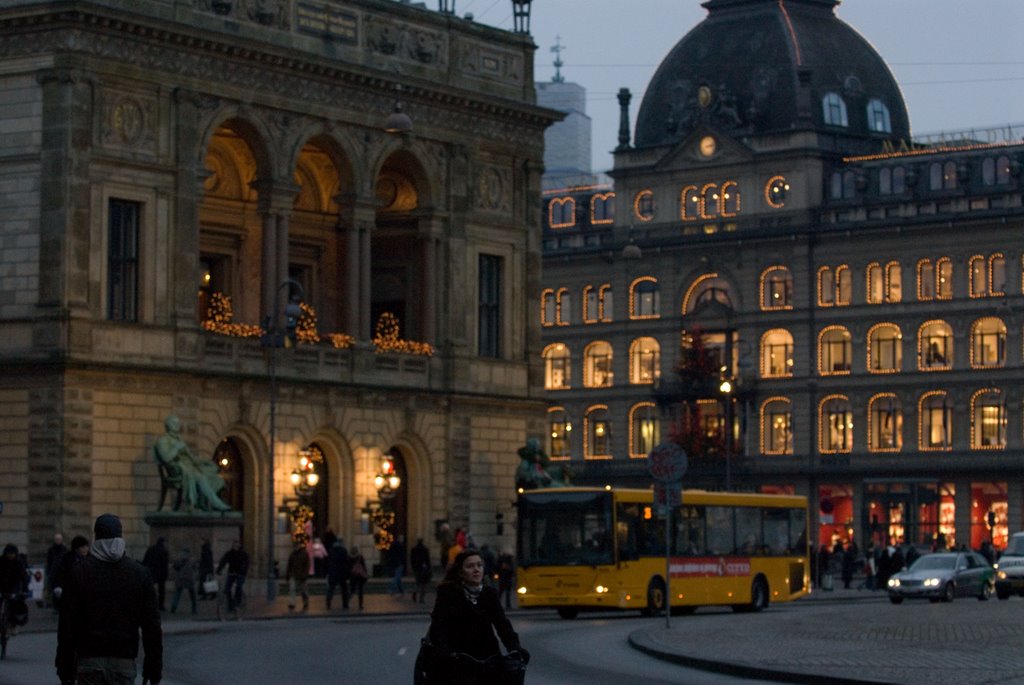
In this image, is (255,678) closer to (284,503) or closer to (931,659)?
(931,659)

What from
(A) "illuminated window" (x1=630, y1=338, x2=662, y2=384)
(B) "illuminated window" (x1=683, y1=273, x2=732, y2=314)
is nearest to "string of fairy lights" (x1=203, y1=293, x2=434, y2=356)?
(B) "illuminated window" (x1=683, y1=273, x2=732, y2=314)

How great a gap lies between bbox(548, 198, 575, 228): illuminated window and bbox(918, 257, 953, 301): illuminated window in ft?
72.4

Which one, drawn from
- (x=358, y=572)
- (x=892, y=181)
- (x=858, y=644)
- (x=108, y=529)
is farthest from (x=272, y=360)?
(x=892, y=181)

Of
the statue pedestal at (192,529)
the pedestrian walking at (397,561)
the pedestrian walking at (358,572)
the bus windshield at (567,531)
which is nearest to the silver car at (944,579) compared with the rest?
the pedestrian walking at (397,561)

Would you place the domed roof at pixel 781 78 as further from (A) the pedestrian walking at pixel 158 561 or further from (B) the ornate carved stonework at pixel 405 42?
(A) the pedestrian walking at pixel 158 561

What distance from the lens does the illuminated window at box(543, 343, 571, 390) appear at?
13388 centimetres

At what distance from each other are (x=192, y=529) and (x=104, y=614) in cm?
4234

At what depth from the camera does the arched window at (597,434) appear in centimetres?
13150

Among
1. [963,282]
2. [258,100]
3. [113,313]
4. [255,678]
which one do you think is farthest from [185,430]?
[963,282]

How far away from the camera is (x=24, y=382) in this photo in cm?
6081

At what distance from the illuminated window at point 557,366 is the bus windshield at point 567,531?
79.8 metres

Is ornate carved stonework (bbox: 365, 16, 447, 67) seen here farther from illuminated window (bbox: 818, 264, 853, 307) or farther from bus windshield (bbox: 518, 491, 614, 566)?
illuminated window (bbox: 818, 264, 853, 307)

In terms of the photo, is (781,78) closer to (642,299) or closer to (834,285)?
(834,285)

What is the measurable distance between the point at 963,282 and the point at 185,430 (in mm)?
63412
